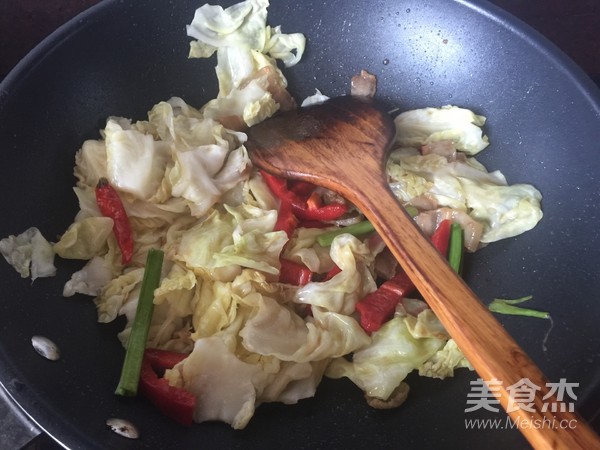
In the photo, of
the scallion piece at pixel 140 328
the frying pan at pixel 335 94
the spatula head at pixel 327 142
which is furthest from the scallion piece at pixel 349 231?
the scallion piece at pixel 140 328

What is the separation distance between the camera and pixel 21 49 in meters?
2.26

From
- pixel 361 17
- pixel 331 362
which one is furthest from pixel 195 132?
pixel 331 362

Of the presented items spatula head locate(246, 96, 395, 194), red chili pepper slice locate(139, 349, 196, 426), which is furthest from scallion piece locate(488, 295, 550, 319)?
red chili pepper slice locate(139, 349, 196, 426)

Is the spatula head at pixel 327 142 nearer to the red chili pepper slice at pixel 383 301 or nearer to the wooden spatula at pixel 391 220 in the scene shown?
the wooden spatula at pixel 391 220

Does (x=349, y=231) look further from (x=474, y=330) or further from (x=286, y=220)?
(x=474, y=330)

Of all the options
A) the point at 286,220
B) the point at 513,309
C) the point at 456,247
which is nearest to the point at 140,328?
the point at 286,220

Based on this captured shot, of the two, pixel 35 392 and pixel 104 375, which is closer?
pixel 35 392

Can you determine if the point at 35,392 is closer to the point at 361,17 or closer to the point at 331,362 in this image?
the point at 331,362

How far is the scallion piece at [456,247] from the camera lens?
1698mm

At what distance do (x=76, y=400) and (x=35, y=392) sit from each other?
0.10 meters

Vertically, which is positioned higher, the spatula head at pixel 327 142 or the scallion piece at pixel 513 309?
the spatula head at pixel 327 142

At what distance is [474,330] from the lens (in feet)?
4.00

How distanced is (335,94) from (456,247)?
0.69 metres

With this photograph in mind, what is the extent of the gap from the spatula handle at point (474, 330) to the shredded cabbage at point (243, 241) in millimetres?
161
